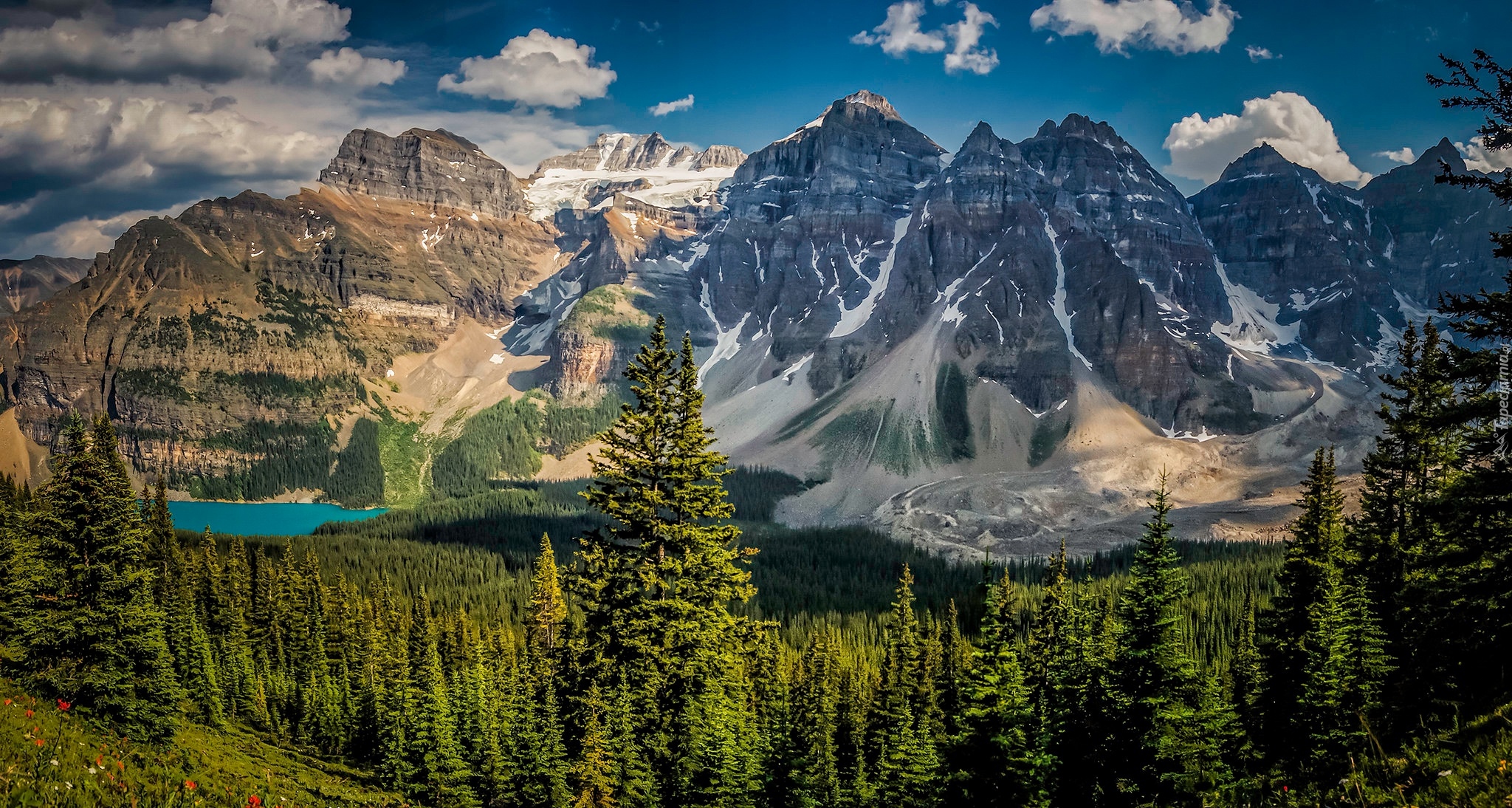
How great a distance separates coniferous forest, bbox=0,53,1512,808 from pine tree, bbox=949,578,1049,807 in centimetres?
9

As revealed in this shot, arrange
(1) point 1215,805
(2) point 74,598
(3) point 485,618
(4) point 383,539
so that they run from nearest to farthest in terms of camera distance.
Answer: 1. (1) point 1215,805
2. (2) point 74,598
3. (3) point 485,618
4. (4) point 383,539

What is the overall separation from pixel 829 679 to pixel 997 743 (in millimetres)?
22184

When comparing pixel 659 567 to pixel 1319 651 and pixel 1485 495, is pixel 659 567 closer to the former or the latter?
pixel 1485 495

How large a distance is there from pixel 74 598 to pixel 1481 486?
148ft

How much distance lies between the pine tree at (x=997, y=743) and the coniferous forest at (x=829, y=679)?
90 millimetres

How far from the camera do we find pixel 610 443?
78.3 feet

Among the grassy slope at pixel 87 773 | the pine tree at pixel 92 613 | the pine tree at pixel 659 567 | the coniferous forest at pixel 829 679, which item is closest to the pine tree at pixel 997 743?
the coniferous forest at pixel 829 679

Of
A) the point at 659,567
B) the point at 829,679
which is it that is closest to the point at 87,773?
the point at 659,567

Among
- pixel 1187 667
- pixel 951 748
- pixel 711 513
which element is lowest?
pixel 951 748

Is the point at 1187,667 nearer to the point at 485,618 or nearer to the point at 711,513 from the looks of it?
the point at 711,513

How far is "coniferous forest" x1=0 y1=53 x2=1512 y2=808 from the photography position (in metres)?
17.2

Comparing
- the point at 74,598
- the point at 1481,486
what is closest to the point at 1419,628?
the point at 1481,486

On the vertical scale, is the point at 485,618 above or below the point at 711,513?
below

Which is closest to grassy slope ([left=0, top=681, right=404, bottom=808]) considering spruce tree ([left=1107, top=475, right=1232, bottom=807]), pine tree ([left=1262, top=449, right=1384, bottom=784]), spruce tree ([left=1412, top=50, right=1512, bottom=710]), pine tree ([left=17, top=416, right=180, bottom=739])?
pine tree ([left=17, top=416, right=180, bottom=739])
